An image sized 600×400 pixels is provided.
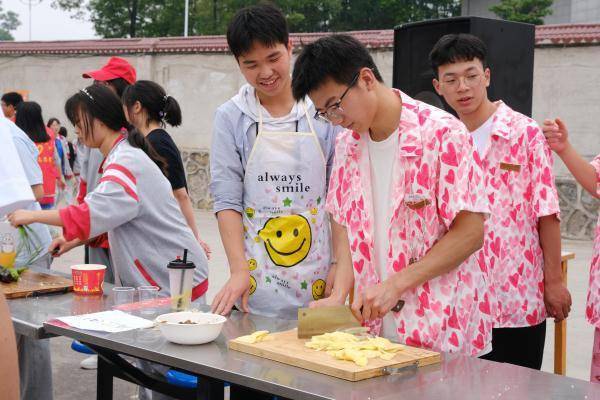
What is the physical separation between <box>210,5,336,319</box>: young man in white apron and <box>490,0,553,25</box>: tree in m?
22.6

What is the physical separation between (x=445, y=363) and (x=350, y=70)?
85 cm

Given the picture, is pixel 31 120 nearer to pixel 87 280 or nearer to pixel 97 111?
pixel 97 111

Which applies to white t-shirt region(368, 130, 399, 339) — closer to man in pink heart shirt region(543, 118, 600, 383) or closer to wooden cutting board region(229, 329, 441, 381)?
wooden cutting board region(229, 329, 441, 381)

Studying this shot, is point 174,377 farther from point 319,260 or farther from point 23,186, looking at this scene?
point 23,186

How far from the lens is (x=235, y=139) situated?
9.21 ft

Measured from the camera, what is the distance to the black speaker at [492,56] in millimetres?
4059

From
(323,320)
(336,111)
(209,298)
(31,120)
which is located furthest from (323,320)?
(31,120)

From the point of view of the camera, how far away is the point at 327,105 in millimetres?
2215

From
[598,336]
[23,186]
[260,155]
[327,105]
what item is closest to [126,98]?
[260,155]

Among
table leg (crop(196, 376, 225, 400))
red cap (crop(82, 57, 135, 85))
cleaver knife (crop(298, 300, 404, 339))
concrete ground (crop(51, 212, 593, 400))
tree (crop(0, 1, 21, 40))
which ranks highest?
tree (crop(0, 1, 21, 40))

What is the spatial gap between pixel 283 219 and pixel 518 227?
0.95 m

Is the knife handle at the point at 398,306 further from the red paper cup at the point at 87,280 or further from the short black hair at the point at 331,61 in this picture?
the red paper cup at the point at 87,280

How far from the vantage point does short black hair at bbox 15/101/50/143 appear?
21.5 ft

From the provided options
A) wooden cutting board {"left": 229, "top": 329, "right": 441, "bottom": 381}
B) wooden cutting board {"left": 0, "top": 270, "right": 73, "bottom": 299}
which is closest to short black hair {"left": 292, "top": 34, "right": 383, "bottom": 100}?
wooden cutting board {"left": 229, "top": 329, "right": 441, "bottom": 381}
